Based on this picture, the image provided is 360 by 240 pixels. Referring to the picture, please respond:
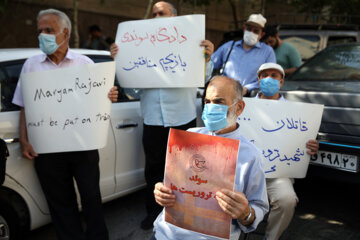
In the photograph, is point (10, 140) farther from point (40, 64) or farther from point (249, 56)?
point (249, 56)

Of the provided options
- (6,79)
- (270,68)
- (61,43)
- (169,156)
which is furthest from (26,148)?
(270,68)

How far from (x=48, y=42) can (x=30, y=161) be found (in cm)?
85

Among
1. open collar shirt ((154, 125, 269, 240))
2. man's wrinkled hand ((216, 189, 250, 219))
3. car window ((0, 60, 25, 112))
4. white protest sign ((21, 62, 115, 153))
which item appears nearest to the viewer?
man's wrinkled hand ((216, 189, 250, 219))

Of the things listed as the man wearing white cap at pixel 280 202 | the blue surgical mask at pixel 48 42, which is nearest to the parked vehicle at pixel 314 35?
the man wearing white cap at pixel 280 202

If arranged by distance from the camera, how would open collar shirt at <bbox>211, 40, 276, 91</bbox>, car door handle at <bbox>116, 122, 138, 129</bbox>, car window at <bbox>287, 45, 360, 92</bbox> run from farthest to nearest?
1. car window at <bbox>287, 45, 360, 92</bbox>
2. open collar shirt at <bbox>211, 40, 276, 91</bbox>
3. car door handle at <bbox>116, 122, 138, 129</bbox>

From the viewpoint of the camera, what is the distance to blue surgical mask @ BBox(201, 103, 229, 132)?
163 centimetres

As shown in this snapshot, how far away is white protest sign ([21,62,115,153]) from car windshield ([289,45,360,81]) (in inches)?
103

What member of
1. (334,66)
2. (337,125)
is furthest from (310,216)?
(334,66)

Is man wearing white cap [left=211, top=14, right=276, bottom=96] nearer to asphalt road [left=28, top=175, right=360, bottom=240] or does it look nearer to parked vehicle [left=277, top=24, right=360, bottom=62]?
asphalt road [left=28, top=175, right=360, bottom=240]

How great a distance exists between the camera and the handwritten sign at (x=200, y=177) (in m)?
1.37

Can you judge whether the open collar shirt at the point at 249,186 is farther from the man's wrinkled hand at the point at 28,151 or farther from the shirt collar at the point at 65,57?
the shirt collar at the point at 65,57

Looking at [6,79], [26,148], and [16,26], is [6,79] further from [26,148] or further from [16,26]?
[16,26]

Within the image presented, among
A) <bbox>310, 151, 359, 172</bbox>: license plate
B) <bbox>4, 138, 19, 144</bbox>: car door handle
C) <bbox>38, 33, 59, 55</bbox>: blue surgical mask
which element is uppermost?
<bbox>38, 33, 59, 55</bbox>: blue surgical mask

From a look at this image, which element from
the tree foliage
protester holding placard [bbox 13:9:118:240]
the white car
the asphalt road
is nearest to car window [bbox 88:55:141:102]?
the white car
